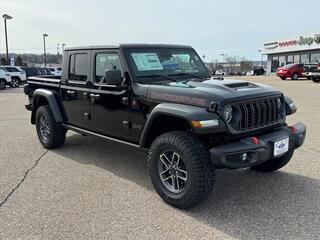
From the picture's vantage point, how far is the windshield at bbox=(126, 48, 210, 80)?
486cm

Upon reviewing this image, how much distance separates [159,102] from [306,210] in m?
2.03

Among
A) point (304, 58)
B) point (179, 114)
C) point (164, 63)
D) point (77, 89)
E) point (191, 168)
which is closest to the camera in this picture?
point (191, 168)

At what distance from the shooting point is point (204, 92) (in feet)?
12.8

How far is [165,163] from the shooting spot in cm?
419

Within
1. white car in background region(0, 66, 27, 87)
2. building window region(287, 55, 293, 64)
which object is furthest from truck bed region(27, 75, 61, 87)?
building window region(287, 55, 293, 64)

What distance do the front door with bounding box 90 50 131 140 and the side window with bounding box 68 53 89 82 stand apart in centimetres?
22

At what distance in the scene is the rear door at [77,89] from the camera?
219 inches

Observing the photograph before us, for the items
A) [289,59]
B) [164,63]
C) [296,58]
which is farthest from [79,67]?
[289,59]

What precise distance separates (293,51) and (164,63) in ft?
157

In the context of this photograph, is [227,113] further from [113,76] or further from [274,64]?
[274,64]

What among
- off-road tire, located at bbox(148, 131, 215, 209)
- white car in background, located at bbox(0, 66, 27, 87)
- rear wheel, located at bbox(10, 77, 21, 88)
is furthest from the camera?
rear wheel, located at bbox(10, 77, 21, 88)

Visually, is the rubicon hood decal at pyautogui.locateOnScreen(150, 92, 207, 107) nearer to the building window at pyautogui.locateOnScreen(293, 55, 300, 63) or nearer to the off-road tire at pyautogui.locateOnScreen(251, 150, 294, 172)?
the off-road tire at pyautogui.locateOnScreen(251, 150, 294, 172)

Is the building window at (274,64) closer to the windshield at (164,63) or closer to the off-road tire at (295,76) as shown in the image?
the off-road tire at (295,76)

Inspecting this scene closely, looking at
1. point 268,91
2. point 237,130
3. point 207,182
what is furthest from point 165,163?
point 268,91
